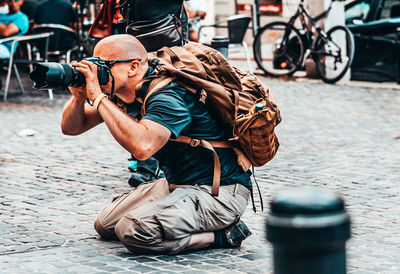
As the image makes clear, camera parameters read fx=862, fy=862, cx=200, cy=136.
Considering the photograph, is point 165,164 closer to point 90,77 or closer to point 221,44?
point 90,77

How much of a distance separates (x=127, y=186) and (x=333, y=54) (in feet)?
27.1

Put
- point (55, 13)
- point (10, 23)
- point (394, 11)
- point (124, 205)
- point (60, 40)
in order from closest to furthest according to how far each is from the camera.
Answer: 1. point (124, 205)
2. point (10, 23)
3. point (60, 40)
4. point (55, 13)
5. point (394, 11)

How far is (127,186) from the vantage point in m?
6.58

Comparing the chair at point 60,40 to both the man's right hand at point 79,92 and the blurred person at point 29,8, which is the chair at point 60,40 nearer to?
the blurred person at point 29,8

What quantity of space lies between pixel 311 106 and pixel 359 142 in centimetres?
297

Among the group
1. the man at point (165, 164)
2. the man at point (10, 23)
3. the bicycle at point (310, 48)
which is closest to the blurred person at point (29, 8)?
the man at point (10, 23)

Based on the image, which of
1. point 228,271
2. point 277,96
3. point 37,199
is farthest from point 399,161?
point 277,96

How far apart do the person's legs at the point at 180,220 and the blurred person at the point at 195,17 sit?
9.31m

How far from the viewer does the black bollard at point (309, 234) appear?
2236mm

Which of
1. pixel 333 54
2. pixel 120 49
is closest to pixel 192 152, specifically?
pixel 120 49

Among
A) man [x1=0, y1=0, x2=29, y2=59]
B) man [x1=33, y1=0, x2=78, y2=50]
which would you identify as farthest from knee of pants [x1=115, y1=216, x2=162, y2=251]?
man [x1=33, y1=0, x2=78, y2=50]

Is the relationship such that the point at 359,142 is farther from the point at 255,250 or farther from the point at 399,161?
the point at 255,250

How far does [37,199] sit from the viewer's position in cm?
608

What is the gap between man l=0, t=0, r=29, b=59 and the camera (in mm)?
12328
